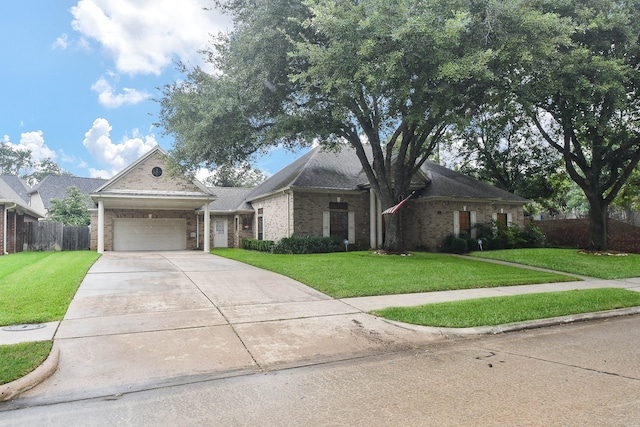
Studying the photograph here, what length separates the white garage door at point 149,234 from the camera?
25.4 m

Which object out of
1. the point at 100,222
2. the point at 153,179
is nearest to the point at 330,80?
the point at 153,179

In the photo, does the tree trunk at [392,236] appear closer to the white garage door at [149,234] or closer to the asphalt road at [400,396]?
the asphalt road at [400,396]

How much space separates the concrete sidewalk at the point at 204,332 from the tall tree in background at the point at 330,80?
→ 681 centimetres

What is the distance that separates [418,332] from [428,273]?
5957 mm

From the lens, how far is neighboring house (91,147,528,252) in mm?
21125

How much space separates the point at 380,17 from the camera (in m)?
12.1

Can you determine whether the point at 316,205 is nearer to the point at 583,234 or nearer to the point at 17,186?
the point at 583,234

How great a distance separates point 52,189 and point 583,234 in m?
41.5

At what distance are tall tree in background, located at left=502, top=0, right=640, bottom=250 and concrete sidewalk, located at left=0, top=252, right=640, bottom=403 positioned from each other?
7645mm

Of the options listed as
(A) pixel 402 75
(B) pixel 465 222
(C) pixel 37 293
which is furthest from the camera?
(B) pixel 465 222

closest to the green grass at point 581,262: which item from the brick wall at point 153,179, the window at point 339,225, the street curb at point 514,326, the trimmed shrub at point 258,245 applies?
the street curb at point 514,326

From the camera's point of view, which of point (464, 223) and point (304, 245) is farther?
point (464, 223)

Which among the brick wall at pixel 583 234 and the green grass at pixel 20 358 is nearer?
the green grass at pixel 20 358

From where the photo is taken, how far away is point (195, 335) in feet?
19.4
